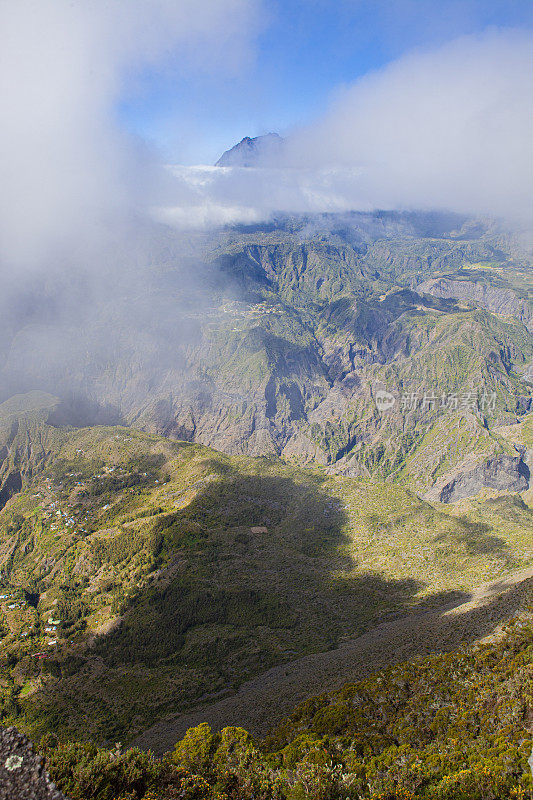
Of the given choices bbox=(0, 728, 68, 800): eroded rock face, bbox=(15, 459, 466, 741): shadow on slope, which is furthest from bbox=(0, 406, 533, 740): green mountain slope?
bbox=(0, 728, 68, 800): eroded rock face

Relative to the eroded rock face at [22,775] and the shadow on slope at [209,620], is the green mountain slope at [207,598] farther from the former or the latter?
the eroded rock face at [22,775]

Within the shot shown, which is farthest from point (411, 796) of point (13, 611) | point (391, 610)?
point (13, 611)

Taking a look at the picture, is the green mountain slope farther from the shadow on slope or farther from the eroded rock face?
the eroded rock face

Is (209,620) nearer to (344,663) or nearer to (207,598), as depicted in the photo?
(207,598)

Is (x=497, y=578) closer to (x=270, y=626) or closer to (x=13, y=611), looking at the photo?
(x=270, y=626)

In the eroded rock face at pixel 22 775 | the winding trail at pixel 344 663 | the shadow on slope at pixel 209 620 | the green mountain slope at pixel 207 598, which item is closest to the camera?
the eroded rock face at pixel 22 775

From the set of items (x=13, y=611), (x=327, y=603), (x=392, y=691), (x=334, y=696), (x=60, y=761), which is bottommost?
(x=13, y=611)

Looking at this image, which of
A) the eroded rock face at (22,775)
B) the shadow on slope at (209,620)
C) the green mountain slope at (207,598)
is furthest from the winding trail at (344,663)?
the eroded rock face at (22,775)
